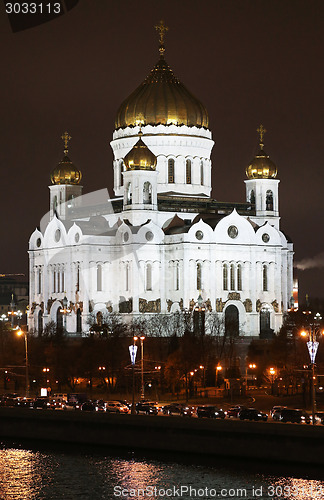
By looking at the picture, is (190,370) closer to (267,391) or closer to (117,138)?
(267,391)

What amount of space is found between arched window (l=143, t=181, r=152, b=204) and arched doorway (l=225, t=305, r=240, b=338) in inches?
393

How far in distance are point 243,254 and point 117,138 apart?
45.8 feet

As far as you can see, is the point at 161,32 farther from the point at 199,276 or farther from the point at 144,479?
the point at 144,479

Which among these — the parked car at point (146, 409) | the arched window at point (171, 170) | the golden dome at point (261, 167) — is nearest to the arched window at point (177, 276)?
the arched window at point (171, 170)

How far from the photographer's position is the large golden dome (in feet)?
357

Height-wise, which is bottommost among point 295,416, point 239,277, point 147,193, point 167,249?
point 295,416

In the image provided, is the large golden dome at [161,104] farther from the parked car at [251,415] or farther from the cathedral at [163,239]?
the parked car at [251,415]

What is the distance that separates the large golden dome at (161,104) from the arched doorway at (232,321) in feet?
48.9

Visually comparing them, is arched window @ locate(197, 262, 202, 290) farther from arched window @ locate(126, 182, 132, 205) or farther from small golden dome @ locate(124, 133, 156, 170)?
small golden dome @ locate(124, 133, 156, 170)

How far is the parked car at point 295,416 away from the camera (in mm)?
61969

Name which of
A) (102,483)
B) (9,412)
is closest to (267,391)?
(9,412)

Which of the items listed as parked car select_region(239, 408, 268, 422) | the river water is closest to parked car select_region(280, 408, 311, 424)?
parked car select_region(239, 408, 268, 422)

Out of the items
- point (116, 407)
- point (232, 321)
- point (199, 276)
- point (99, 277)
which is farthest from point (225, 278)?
point (116, 407)

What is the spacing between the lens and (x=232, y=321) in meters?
104
